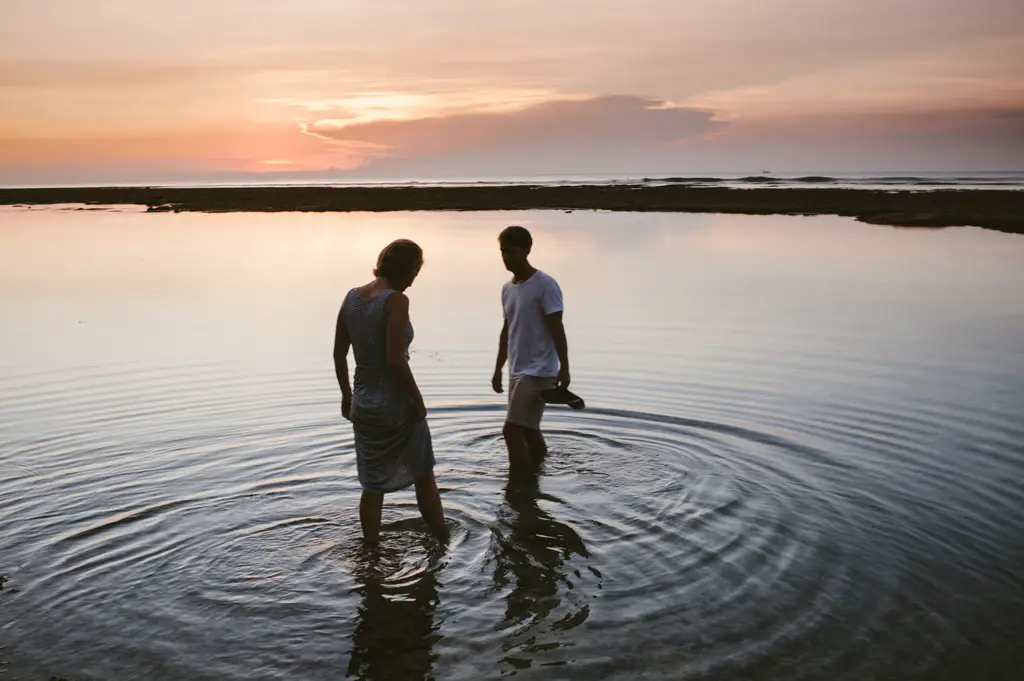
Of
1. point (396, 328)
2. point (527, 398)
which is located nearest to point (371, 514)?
point (396, 328)

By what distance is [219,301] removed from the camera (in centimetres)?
1978

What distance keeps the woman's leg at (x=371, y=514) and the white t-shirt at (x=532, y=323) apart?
6.51 feet

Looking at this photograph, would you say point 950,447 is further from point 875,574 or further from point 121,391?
point 121,391

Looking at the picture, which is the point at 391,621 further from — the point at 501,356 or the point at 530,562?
the point at 501,356

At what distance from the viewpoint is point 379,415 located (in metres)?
6.32

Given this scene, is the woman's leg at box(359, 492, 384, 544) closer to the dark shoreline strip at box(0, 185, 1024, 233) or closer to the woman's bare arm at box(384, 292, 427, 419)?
the woman's bare arm at box(384, 292, 427, 419)

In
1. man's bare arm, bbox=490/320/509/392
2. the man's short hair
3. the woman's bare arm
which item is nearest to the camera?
the woman's bare arm

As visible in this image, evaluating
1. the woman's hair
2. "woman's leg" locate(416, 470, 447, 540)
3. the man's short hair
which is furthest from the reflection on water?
the man's short hair

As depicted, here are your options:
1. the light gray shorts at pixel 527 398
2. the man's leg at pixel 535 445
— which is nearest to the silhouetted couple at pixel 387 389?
the light gray shorts at pixel 527 398

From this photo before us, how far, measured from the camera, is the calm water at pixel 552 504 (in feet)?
17.4

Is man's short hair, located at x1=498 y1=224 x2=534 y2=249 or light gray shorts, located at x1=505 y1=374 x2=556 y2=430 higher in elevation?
man's short hair, located at x1=498 y1=224 x2=534 y2=249

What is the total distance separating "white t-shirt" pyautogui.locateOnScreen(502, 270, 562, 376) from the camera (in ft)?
25.6

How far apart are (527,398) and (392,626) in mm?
3023

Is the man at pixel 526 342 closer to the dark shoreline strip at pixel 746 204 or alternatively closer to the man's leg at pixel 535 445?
the man's leg at pixel 535 445
